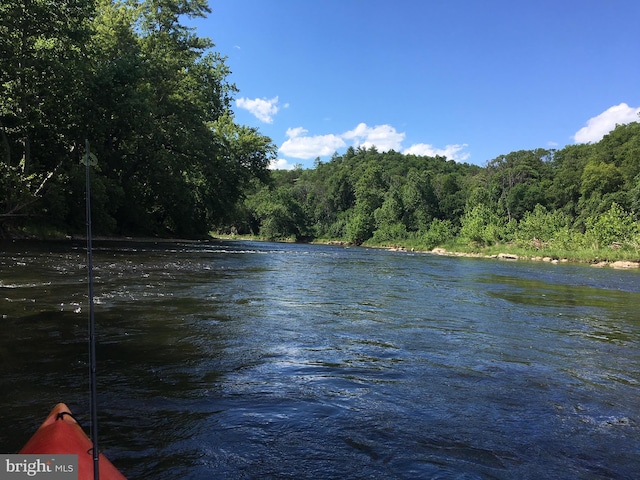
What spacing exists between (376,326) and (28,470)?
5.85 meters

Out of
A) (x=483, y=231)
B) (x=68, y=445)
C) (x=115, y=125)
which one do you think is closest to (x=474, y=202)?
(x=483, y=231)

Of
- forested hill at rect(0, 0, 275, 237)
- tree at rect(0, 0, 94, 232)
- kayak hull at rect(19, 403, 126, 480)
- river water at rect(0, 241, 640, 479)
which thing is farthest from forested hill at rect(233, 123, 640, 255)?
kayak hull at rect(19, 403, 126, 480)

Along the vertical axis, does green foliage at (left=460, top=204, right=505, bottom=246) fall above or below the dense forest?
below

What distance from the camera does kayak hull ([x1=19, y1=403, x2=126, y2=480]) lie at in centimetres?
210

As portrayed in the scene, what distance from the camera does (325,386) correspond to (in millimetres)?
4465

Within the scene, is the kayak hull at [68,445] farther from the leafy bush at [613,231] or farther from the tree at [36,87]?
the leafy bush at [613,231]

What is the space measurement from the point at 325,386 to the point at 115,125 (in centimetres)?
3026

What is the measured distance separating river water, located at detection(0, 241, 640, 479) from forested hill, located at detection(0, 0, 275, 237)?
18.0m

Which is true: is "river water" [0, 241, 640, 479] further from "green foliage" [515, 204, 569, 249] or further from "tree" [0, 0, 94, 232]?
"green foliage" [515, 204, 569, 249]

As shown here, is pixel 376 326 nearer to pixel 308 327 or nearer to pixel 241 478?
pixel 308 327

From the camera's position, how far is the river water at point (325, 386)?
3008mm

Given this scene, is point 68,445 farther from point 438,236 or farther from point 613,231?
point 438,236

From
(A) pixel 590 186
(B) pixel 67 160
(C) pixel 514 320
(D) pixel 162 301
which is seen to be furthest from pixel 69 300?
(A) pixel 590 186

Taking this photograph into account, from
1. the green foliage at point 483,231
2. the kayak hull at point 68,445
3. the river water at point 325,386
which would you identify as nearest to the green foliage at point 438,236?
the green foliage at point 483,231
